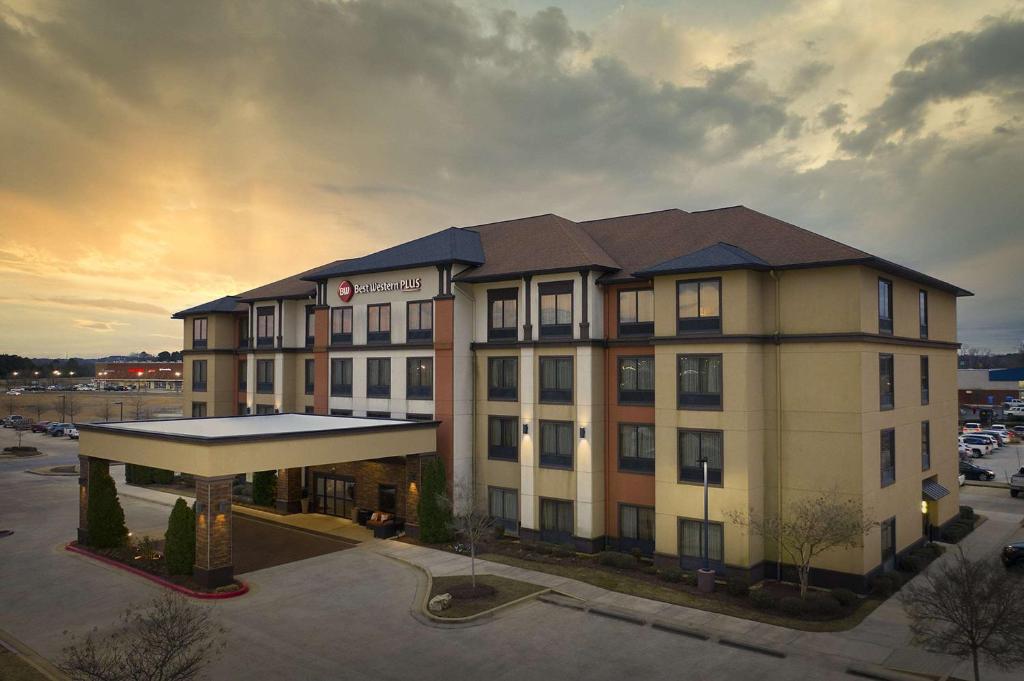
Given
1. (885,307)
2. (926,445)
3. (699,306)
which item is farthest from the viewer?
(926,445)

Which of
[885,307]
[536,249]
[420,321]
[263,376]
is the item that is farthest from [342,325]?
[885,307]

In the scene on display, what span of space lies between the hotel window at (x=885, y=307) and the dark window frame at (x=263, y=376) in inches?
1594

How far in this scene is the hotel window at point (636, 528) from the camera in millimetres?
32844


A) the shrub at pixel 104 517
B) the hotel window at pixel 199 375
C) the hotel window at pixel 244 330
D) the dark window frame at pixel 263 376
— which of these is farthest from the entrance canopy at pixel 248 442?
the hotel window at pixel 199 375

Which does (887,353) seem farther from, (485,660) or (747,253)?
(485,660)

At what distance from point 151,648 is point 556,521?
74.7 ft

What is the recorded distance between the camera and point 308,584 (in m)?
28.6

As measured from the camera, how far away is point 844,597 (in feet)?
85.0

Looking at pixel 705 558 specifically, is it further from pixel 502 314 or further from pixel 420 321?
pixel 420 321

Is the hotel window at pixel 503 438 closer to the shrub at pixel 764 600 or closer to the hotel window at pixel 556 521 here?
the hotel window at pixel 556 521

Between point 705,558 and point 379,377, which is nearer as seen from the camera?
point 705,558

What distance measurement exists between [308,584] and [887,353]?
90.0ft

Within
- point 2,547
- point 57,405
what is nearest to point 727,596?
point 2,547

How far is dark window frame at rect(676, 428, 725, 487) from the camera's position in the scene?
29328 millimetres
